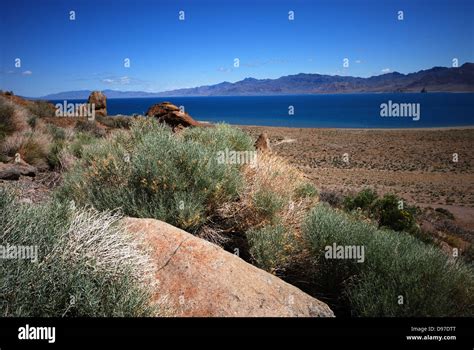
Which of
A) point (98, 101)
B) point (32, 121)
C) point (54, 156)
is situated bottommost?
point (54, 156)

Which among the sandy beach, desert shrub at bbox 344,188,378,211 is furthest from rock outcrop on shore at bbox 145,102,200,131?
desert shrub at bbox 344,188,378,211

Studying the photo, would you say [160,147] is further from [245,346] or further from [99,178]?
[245,346]

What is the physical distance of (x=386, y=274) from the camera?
11.1ft

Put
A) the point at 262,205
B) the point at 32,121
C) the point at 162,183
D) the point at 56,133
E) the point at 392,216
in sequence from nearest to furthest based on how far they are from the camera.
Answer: the point at 162,183 → the point at 262,205 → the point at 392,216 → the point at 56,133 → the point at 32,121

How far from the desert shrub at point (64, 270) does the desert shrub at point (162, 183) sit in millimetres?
1371

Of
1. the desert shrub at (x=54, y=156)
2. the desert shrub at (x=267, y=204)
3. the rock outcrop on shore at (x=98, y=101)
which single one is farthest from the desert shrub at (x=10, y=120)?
the rock outcrop on shore at (x=98, y=101)

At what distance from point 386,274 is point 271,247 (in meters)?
1.12

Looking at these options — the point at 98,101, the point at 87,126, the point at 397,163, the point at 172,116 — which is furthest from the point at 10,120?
the point at 397,163

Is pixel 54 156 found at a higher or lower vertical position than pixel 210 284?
higher

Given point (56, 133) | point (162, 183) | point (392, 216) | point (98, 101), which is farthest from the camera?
point (98, 101)

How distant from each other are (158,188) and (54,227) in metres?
1.87

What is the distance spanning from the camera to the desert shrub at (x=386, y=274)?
315 cm

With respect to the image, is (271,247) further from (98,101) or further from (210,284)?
(98,101)

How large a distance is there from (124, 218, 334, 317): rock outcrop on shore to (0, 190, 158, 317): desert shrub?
373 millimetres
